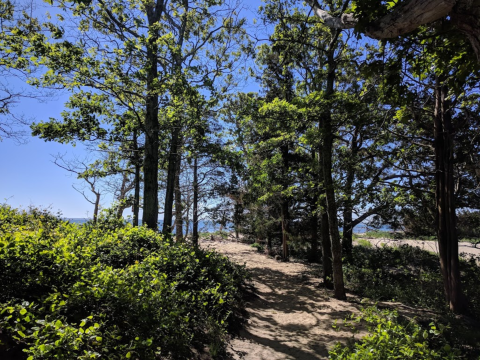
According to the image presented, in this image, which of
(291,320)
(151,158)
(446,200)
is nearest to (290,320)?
(291,320)

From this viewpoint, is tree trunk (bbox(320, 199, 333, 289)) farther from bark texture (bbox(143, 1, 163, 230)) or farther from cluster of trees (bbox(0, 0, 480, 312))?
bark texture (bbox(143, 1, 163, 230))

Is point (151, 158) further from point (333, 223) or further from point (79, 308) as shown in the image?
point (79, 308)

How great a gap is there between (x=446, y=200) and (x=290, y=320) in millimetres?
5802

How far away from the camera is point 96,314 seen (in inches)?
119

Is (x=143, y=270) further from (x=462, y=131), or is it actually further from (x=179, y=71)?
(x=462, y=131)

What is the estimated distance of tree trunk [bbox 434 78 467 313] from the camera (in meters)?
7.44

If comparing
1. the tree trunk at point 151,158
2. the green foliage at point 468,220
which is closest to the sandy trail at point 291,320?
the tree trunk at point 151,158

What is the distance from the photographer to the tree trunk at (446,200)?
7440 mm

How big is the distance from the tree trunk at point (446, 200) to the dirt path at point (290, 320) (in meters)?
2.91

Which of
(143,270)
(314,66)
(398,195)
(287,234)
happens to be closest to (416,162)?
(398,195)

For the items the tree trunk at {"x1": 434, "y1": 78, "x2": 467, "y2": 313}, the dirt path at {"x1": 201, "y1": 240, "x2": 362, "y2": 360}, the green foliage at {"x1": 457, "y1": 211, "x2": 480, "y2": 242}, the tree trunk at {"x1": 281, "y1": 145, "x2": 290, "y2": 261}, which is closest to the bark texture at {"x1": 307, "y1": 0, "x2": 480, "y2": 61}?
the dirt path at {"x1": 201, "y1": 240, "x2": 362, "y2": 360}

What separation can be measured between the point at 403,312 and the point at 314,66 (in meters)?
8.98

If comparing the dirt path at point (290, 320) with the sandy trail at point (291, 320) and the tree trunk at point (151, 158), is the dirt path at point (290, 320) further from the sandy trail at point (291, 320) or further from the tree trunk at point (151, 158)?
the tree trunk at point (151, 158)

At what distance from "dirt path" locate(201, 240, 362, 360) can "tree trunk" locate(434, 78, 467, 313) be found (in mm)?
2908
